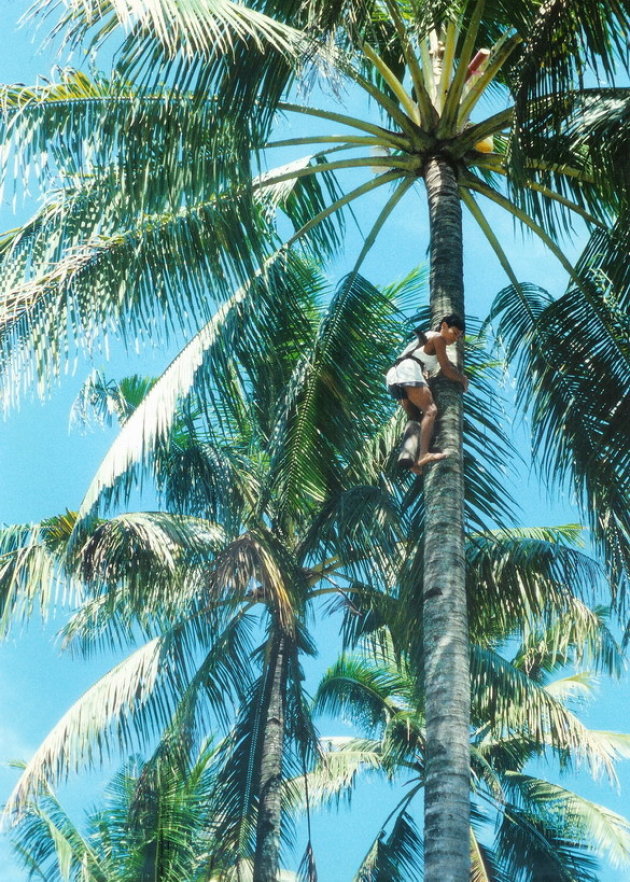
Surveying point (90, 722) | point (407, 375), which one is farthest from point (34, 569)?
point (407, 375)

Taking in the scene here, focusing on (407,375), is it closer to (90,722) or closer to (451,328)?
(451,328)

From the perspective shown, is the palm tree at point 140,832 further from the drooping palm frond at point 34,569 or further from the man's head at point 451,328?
the man's head at point 451,328

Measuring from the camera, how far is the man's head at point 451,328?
24.5ft

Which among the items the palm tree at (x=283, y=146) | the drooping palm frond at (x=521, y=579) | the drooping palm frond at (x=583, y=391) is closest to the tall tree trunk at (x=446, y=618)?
the palm tree at (x=283, y=146)

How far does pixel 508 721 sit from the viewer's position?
43.6 ft

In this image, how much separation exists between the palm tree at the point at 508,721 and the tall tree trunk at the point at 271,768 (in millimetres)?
857

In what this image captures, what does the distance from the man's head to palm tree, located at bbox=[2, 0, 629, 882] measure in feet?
0.93

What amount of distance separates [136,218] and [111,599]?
5.56 metres

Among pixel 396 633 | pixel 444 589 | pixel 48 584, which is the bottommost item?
pixel 444 589

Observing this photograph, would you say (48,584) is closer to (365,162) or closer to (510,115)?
(365,162)

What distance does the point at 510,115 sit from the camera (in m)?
8.41

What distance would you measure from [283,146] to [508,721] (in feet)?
23.1

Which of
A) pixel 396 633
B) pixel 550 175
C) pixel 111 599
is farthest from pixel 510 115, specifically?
pixel 111 599

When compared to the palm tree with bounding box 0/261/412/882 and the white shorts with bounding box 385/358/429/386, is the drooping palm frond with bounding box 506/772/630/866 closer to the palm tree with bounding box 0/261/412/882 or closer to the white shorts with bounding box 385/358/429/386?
the palm tree with bounding box 0/261/412/882
